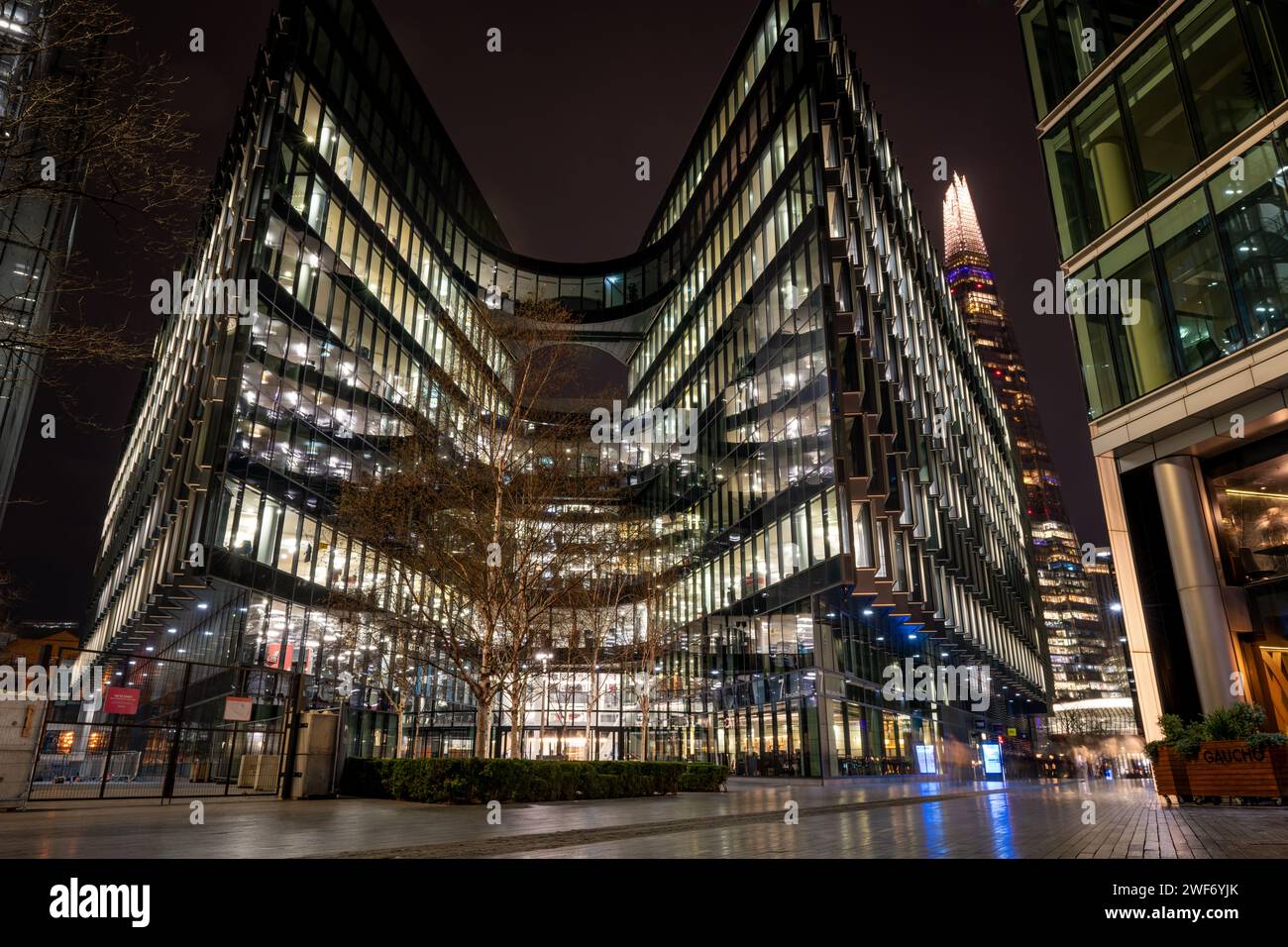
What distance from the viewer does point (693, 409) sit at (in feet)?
163

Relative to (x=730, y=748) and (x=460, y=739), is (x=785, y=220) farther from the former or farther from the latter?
(x=460, y=739)

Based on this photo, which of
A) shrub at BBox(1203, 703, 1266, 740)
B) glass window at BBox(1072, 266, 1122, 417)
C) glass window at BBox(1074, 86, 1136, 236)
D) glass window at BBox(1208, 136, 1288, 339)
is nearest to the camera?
shrub at BBox(1203, 703, 1266, 740)

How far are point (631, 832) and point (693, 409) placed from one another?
39832 millimetres

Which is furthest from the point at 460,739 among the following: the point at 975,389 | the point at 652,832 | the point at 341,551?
the point at 975,389

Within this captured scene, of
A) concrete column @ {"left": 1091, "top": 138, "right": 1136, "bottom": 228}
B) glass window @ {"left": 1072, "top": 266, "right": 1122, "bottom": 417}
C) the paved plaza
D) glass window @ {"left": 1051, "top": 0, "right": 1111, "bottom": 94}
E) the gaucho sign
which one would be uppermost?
glass window @ {"left": 1051, "top": 0, "right": 1111, "bottom": 94}

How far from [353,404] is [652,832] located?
31.9m

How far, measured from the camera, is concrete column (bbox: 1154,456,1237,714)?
17.3 metres

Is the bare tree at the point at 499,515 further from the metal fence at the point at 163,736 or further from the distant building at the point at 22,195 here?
Result: the distant building at the point at 22,195

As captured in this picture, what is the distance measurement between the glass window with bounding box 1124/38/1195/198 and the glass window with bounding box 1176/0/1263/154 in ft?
1.51

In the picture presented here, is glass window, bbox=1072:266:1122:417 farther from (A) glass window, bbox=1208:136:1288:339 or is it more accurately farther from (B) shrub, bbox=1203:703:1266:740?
(B) shrub, bbox=1203:703:1266:740
